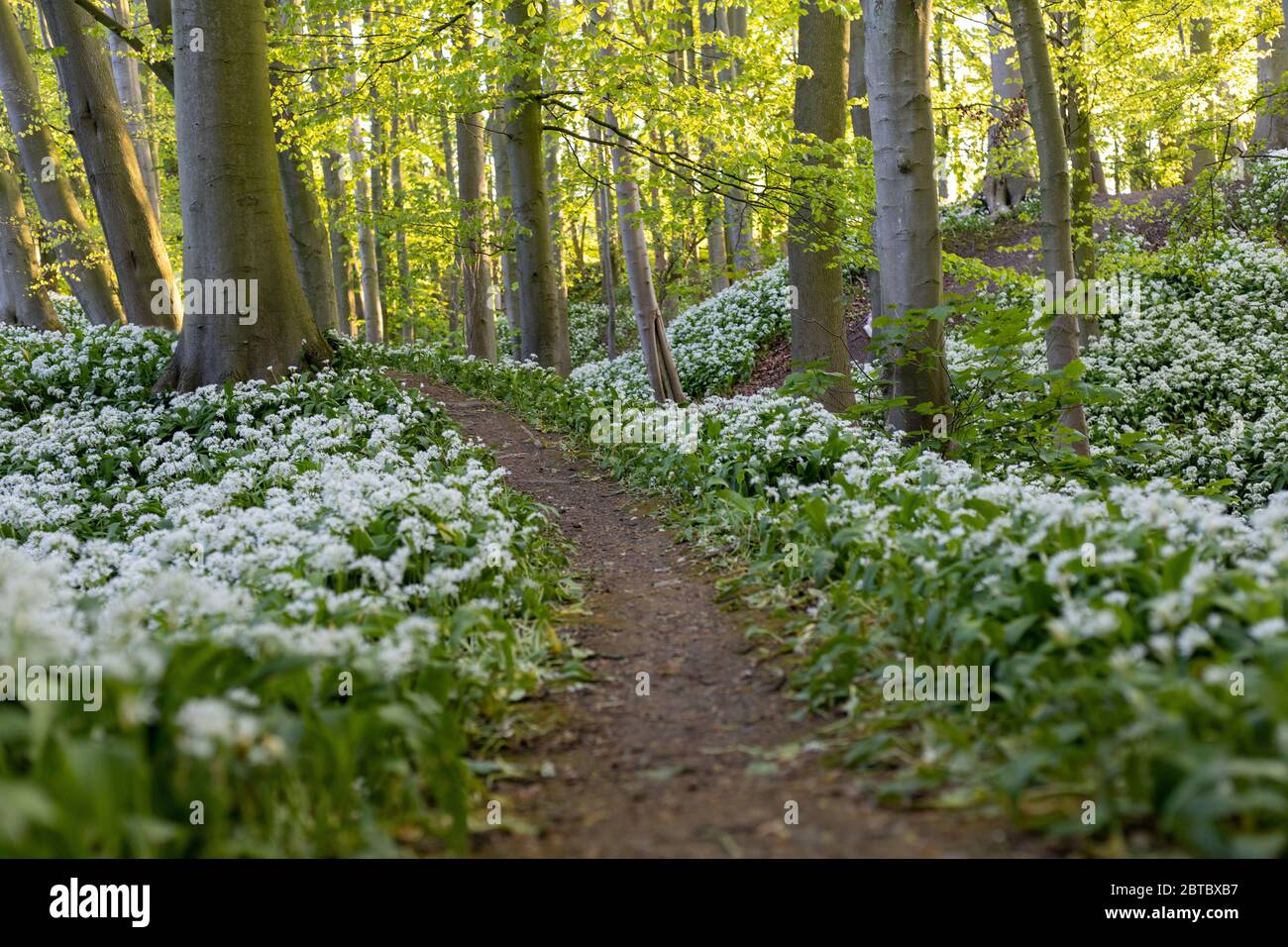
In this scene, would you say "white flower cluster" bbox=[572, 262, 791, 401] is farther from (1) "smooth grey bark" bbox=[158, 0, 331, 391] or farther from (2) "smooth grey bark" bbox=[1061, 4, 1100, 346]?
(1) "smooth grey bark" bbox=[158, 0, 331, 391]

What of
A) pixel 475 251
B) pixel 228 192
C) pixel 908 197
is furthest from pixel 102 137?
pixel 908 197

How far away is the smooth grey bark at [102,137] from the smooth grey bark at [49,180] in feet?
7.13

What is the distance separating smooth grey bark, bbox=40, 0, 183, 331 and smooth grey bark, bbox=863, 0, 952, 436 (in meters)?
8.86

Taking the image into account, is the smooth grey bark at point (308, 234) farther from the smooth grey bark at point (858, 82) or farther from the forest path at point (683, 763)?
the forest path at point (683, 763)

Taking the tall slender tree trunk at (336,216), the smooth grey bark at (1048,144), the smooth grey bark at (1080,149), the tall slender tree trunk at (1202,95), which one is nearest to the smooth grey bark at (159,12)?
the tall slender tree trunk at (336,216)

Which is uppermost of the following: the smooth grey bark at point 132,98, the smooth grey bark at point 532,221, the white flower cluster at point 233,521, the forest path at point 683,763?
the smooth grey bark at point 132,98

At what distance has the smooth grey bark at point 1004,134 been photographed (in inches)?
534

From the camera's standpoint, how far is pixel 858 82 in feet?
46.4

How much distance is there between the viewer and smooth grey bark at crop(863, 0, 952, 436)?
23.2ft

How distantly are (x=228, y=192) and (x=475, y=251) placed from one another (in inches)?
261

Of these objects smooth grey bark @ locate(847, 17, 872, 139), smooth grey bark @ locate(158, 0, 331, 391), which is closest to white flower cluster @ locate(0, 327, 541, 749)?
smooth grey bark @ locate(158, 0, 331, 391)

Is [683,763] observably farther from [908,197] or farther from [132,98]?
[132,98]
